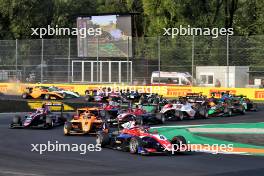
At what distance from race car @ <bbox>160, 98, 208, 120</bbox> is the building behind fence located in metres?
11.5

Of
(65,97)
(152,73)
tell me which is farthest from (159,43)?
(65,97)

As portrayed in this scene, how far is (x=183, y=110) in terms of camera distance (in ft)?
84.1

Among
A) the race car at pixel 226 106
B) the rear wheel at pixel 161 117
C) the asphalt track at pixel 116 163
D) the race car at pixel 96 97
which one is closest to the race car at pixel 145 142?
the asphalt track at pixel 116 163

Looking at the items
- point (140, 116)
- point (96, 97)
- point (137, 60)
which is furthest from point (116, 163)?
point (137, 60)

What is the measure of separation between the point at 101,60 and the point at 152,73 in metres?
4.38

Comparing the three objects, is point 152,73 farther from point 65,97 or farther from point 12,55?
point 12,55

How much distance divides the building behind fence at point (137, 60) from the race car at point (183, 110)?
1154 cm

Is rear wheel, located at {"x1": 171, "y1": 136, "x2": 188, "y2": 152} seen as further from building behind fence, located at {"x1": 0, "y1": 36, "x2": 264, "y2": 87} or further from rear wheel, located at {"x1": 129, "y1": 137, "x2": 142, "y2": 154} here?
building behind fence, located at {"x1": 0, "y1": 36, "x2": 264, "y2": 87}

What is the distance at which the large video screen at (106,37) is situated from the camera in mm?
42737

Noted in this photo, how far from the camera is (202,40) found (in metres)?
39.4

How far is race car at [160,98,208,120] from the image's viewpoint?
2533 cm

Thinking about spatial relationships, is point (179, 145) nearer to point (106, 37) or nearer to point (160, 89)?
point (160, 89)

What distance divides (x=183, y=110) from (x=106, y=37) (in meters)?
18.8

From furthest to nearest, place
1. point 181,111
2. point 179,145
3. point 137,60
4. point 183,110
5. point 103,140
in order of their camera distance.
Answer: point 137,60
point 183,110
point 181,111
point 103,140
point 179,145
